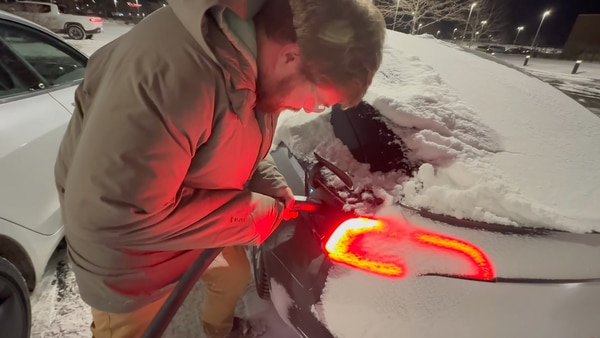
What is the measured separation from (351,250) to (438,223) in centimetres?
30

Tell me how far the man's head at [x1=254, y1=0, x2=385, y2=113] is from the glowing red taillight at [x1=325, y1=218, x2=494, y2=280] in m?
0.47

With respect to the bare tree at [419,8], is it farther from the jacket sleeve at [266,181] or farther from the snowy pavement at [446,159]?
the jacket sleeve at [266,181]

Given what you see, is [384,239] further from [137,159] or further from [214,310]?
[214,310]

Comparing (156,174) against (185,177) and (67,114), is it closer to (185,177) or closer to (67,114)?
(185,177)

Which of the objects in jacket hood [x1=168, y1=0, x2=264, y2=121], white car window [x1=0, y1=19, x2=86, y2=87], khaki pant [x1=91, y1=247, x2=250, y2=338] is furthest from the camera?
white car window [x1=0, y1=19, x2=86, y2=87]

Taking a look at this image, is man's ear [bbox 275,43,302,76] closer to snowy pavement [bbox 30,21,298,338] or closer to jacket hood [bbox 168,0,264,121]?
jacket hood [bbox 168,0,264,121]

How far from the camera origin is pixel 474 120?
5.13 ft

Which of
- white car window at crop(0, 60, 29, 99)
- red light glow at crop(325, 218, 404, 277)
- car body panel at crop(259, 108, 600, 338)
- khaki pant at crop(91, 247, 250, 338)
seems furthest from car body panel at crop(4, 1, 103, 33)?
car body panel at crop(259, 108, 600, 338)

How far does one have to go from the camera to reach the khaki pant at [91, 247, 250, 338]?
1372 mm

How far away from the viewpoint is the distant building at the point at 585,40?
2461cm

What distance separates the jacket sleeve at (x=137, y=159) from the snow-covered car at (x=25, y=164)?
930 mm

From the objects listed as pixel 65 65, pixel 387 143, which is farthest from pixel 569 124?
pixel 65 65

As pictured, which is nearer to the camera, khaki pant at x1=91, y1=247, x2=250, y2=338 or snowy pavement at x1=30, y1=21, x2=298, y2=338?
khaki pant at x1=91, y1=247, x2=250, y2=338

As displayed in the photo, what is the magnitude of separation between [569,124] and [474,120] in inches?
22.3
